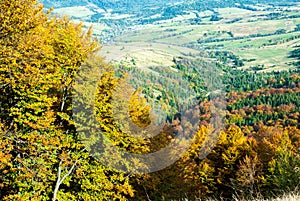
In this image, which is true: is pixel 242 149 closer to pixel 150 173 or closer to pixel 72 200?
pixel 150 173

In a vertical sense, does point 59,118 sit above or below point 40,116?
below

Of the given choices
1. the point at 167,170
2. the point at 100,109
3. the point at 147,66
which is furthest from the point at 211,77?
the point at 100,109

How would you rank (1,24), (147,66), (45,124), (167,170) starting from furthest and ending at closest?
1. (147,66)
2. (167,170)
3. (45,124)
4. (1,24)

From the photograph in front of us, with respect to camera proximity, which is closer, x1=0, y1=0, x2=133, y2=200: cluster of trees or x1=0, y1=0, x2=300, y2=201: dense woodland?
x1=0, y1=0, x2=133, y2=200: cluster of trees

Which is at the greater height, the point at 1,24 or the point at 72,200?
the point at 1,24

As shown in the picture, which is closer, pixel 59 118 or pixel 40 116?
pixel 40 116

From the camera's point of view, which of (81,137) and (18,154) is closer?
(18,154)

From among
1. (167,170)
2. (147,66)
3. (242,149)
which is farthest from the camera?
(147,66)

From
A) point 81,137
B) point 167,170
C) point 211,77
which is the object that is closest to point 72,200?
point 81,137

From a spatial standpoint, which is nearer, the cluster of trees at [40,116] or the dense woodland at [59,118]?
the cluster of trees at [40,116]

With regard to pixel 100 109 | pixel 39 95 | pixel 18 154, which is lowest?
pixel 18 154
